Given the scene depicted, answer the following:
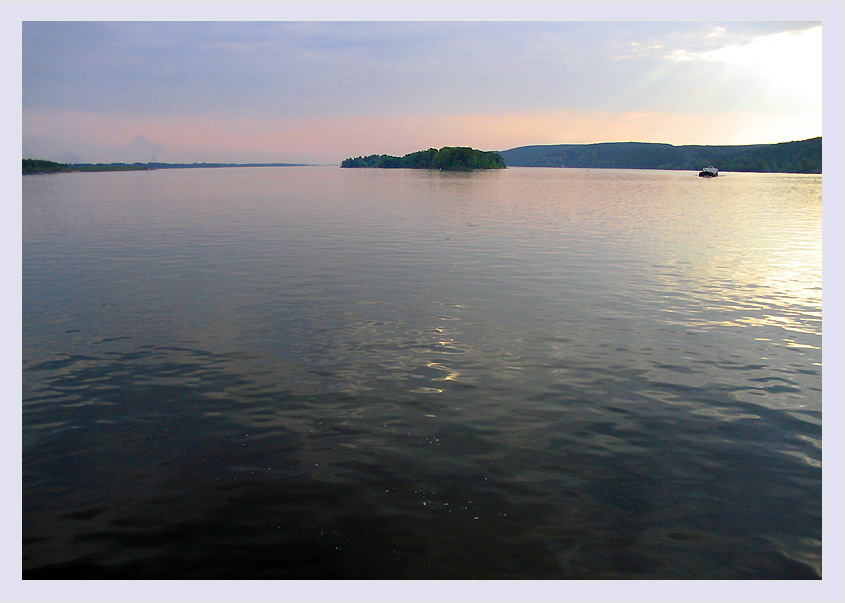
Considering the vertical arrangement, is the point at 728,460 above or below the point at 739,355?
below

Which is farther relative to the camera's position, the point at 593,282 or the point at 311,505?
the point at 593,282

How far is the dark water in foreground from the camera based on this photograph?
9383 mm

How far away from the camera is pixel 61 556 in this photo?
9.16 metres

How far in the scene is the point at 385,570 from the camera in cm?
888

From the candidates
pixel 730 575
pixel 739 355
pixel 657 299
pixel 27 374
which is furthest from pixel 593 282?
pixel 27 374

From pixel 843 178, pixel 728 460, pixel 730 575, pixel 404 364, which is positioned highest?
pixel 843 178

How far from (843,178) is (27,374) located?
22.4m

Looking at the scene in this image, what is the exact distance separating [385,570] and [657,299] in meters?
19.8

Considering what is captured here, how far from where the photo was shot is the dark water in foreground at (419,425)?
9383mm

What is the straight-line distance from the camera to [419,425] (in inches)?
Result: 520

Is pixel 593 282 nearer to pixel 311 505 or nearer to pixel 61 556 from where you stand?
pixel 311 505

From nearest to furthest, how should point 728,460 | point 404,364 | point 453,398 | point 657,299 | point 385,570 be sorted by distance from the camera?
point 385,570 < point 728,460 < point 453,398 < point 404,364 < point 657,299

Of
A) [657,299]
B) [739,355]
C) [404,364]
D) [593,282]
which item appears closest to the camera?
[404,364]


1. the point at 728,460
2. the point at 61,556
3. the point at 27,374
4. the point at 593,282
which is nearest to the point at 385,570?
the point at 61,556
